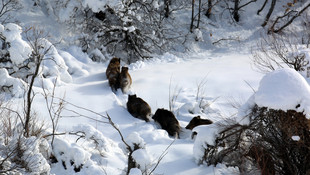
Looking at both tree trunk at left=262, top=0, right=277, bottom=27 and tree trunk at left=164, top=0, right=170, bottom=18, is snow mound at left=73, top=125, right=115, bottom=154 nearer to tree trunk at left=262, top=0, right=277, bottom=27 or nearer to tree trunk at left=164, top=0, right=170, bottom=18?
tree trunk at left=164, top=0, right=170, bottom=18

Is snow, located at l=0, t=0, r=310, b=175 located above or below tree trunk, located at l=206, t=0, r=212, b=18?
below

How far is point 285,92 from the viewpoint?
3850 millimetres

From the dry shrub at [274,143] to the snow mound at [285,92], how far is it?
0.16 metres

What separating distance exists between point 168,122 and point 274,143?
10.2ft

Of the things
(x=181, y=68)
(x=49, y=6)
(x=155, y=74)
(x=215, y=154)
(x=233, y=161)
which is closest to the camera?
(x=233, y=161)

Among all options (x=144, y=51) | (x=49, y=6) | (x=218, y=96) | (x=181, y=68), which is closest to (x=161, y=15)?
(x=144, y=51)

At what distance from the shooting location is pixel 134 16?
11.5 meters

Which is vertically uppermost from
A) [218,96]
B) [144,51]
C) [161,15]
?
[161,15]

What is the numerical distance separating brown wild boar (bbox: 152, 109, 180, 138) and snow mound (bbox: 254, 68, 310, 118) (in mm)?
3162

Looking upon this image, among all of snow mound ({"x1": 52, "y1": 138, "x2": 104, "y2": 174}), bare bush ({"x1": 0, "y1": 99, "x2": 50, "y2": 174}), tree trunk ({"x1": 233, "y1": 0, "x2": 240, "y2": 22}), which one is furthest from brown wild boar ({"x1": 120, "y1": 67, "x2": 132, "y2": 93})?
tree trunk ({"x1": 233, "y1": 0, "x2": 240, "y2": 22})

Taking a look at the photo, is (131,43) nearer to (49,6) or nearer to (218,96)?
(49,6)

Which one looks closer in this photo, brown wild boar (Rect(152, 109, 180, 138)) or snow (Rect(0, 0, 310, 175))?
snow (Rect(0, 0, 310, 175))

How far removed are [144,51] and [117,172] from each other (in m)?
7.16

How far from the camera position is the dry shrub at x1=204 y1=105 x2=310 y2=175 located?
13.0 ft
